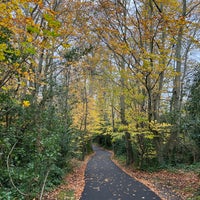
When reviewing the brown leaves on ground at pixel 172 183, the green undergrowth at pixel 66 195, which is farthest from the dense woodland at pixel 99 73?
the brown leaves on ground at pixel 172 183

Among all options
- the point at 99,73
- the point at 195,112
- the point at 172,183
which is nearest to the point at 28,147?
the point at 172,183

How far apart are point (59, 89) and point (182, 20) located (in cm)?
553

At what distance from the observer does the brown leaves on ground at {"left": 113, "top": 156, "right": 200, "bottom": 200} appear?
266 inches

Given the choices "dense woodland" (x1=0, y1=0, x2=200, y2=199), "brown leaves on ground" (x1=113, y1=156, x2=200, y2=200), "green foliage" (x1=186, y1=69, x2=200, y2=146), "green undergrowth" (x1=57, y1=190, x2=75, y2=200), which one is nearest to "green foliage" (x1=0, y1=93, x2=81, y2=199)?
"dense woodland" (x1=0, y1=0, x2=200, y2=199)

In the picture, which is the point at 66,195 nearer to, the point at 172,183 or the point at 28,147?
the point at 28,147

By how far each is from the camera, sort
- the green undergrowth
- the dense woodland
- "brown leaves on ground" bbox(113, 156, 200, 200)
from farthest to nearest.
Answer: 1. "brown leaves on ground" bbox(113, 156, 200, 200)
2. the green undergrowth
3. the dense woodland

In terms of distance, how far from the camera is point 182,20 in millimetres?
6965

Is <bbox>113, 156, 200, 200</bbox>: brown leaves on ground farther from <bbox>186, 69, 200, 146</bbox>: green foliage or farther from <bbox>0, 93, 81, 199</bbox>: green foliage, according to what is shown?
<bbox>0, 93, 81, 199</bbox>: green foliage

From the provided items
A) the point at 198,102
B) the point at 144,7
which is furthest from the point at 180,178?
the point at 144,7

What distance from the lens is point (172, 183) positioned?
8.25 m

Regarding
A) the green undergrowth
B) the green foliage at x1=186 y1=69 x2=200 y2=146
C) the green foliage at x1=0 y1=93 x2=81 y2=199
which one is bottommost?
the green undergrowth

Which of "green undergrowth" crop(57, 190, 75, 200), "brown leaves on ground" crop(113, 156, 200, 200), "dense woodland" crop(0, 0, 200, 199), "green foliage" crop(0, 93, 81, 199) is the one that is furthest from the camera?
"brown leaves on ground" crop(113, 156, 200, 200)

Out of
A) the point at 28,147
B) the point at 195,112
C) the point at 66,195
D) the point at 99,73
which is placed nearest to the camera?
the point at 66,195

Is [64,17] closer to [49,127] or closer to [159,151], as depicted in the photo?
[49,127]
